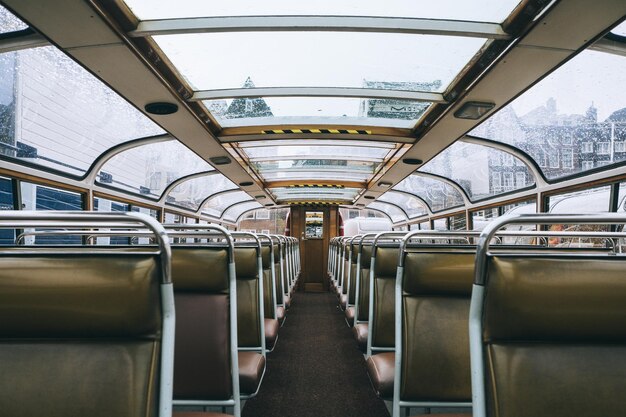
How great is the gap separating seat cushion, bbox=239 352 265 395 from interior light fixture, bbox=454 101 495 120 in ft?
9.58

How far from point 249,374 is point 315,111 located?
310 centimetres

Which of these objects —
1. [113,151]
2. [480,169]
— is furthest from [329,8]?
[480,169]

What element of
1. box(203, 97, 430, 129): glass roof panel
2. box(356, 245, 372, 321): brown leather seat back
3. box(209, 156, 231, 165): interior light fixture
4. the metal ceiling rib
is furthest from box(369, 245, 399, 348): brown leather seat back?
box(209, 156, 231, 165): interior light fixture

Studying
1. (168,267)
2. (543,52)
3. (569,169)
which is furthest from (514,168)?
(168,267)

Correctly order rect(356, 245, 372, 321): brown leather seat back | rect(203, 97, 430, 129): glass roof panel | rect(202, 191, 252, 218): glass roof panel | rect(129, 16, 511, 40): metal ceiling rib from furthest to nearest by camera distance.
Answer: rect(202, 191, 252, 218): glass roof panel
rect(203, 97, 430, 129): glass roof panel
rect(356, 245, 372, 321): brown leather seat back
rect(129, 16, 511, 40): metal ceiling rib

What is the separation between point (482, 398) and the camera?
120 centimetres

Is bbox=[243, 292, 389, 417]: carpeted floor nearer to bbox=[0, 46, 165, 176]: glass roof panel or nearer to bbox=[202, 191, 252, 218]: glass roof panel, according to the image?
bbox=[0, 46, 165, 176]: glass roof panel

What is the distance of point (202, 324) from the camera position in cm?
217

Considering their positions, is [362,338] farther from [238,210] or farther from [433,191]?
[238,210]

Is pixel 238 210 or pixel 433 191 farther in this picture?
pixel 238 210

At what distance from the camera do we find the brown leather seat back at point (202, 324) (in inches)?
84.5

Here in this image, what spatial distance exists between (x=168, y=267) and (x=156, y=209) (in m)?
6.75

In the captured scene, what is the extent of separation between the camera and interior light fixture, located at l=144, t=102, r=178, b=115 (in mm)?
3859

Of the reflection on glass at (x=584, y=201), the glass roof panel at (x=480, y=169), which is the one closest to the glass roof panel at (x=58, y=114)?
the glass roof panel at (x=480, y=169)
